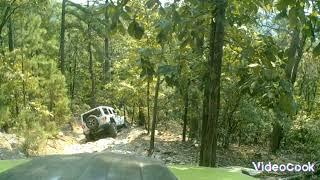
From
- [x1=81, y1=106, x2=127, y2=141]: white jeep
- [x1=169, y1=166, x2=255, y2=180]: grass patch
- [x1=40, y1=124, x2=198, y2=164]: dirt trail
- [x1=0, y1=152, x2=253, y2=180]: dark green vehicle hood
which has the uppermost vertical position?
[x1=0, y1=152, x2=253, y2=180]: dark green vehicle hood

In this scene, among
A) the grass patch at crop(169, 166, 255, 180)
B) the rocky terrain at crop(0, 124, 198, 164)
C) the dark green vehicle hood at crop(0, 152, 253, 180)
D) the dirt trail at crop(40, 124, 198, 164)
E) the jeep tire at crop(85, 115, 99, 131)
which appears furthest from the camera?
the jeep tire at crop(85, 115, 99, 131)

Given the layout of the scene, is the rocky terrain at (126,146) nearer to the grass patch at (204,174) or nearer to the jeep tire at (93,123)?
the jeep tire at (93,123)

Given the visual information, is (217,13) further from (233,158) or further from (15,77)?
(15,77)

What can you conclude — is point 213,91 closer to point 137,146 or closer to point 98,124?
point 137,146

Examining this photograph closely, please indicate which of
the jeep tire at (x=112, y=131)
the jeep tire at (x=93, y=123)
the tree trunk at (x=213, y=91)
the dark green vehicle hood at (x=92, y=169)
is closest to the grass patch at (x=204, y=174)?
the tree trunk at (x=213, y=91)

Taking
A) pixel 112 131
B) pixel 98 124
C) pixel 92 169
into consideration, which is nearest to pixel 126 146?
pixel 98 124

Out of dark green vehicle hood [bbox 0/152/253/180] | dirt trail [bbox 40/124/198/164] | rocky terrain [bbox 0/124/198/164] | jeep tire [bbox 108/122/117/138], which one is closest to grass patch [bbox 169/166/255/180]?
dark green vehicle hood [bbox 0/152/253/180]

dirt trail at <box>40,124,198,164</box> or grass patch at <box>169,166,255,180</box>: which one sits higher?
grass patch at <box>169,166,255,180</box>

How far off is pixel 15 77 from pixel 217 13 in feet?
49.8

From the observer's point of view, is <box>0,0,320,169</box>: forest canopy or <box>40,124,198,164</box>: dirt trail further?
<box>40,124,198,164</box>: dirt trail

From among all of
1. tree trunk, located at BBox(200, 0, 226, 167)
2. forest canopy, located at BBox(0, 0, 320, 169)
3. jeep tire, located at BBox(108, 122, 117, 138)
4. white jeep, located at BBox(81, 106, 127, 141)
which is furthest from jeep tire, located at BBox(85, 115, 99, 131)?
tree trunk, located at BBox(200, 0, 226, 167)

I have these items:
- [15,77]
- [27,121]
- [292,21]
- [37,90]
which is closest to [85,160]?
[292,21]

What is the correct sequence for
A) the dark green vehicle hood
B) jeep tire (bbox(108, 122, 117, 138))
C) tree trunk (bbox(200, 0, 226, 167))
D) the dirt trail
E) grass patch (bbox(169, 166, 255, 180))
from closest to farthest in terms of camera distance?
the dark green vehicle hood, grass patch (bbox(169, 166, 255, 180)), tree trunk (bbox(200, 0, 226, 167)), the dirt trail, jeep tire (bbox(108, 122, 117, 138))

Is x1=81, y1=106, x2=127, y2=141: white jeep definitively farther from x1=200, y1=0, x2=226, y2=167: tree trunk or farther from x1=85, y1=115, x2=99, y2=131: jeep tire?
x1=200, y1=0, x2=226, y2=167: tree trunk
